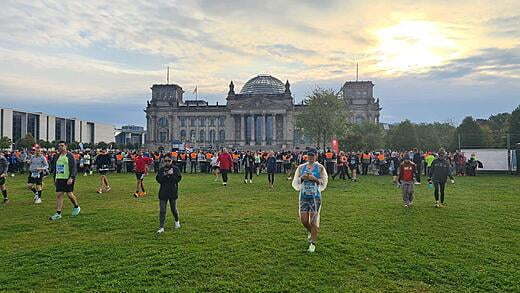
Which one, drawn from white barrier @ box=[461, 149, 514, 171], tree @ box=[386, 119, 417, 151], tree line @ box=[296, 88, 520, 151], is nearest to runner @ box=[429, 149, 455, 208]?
white barrier @ box=[461, 149, 514, 171]

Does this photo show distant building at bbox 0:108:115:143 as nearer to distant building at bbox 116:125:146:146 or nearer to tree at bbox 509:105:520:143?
distant building at bbox 116:125:146:146

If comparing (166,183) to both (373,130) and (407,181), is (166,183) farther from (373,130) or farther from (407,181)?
(373,130)

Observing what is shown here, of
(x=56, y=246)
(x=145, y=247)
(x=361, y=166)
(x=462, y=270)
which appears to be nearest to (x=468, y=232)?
(x=462, y=270)

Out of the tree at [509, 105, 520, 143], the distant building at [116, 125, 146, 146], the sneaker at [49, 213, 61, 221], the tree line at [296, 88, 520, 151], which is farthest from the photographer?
the distant building at [116, 125, 146, 146]

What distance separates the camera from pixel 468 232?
32.9 feet

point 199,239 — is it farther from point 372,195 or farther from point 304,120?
point 304,120

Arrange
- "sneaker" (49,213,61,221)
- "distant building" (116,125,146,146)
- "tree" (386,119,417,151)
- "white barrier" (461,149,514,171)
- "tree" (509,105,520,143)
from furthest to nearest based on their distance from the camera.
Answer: "distant building" (116,125,146,146)
"tree" (386,119,417,151)
"tree" (509,105,520,143)
"white barrier" (461,149,514,171)
"sneaker" (49,213,61,221)

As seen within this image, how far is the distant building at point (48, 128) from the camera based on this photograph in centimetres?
9381

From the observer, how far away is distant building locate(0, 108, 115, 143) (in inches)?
3693

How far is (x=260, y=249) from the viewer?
8.44 meters

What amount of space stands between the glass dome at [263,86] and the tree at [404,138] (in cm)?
5705

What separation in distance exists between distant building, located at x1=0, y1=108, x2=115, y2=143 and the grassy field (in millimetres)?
92860

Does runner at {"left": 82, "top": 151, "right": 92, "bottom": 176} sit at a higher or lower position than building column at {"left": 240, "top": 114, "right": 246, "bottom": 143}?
lower

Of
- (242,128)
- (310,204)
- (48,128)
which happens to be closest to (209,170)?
(310,204)
